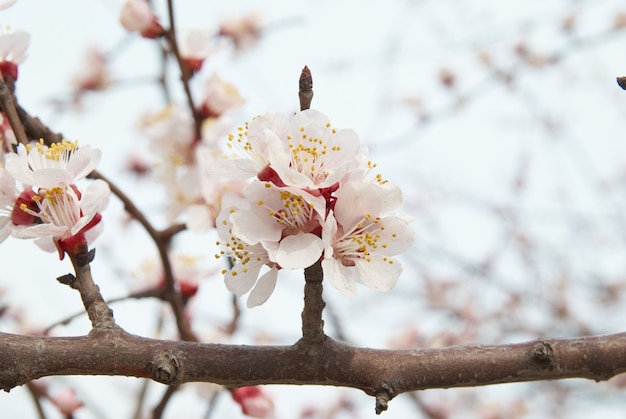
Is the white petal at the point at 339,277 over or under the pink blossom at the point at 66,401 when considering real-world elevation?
under

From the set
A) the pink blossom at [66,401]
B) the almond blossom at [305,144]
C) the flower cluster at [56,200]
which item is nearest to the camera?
the almond blossom at [305,144]

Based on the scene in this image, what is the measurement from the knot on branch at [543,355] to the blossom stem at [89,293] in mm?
680

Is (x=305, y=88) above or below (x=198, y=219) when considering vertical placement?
below

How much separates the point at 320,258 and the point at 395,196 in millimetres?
163

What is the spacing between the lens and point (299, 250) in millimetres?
1026

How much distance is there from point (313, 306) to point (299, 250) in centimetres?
10

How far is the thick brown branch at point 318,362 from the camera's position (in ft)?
3.40

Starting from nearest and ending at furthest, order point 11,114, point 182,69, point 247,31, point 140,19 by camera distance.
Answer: point 11,114, point 182,69, point 140,19, point 247,31

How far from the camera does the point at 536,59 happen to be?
5.80 meters

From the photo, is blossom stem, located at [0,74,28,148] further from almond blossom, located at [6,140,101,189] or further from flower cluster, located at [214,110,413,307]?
flower cluster, located at [214,110,413,307]

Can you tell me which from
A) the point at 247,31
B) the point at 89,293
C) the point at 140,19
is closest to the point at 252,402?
the point at 89,293

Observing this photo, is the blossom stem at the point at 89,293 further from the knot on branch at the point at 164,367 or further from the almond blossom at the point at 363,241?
the almond blossom at the point at 363,241

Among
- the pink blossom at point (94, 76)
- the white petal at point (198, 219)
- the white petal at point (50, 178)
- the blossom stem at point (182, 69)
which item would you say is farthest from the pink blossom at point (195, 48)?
the pink blossom at point (94, 76)

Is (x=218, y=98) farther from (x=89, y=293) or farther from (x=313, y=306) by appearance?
(x=313, y=306)
